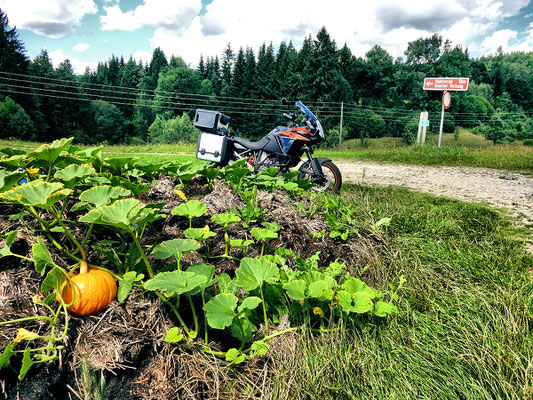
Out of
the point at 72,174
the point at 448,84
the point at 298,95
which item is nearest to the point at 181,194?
the point at 72,174

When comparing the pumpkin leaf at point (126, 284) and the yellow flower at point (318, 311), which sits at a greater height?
the pumpkin leaf at point (126, 284)

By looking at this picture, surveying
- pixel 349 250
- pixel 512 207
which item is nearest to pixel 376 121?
pixel 512 207

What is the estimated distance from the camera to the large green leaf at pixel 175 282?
3.59 ft

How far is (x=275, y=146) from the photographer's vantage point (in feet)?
13.9

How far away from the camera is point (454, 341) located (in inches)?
51.6

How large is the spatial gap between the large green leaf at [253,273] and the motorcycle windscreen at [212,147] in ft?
9.87

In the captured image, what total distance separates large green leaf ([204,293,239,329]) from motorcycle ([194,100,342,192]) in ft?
9.78

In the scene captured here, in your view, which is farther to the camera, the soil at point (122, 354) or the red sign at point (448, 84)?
the red sign at point (448, 84)

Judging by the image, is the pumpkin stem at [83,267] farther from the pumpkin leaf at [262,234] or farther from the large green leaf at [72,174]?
the pumpkin leaf at [262,234]

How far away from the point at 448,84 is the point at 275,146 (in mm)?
13219

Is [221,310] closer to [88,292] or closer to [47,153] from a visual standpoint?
[88,292]

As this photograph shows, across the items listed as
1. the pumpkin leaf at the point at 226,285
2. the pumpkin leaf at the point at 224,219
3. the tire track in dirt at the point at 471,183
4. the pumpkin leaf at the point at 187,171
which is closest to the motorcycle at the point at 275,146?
the tire track in dirt at the point at 471,183

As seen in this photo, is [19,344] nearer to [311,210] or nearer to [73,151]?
[73,151]

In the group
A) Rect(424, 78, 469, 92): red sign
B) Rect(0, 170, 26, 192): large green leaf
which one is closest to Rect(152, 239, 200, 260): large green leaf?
Rect(0, 170, 26, 192): large green leaf
